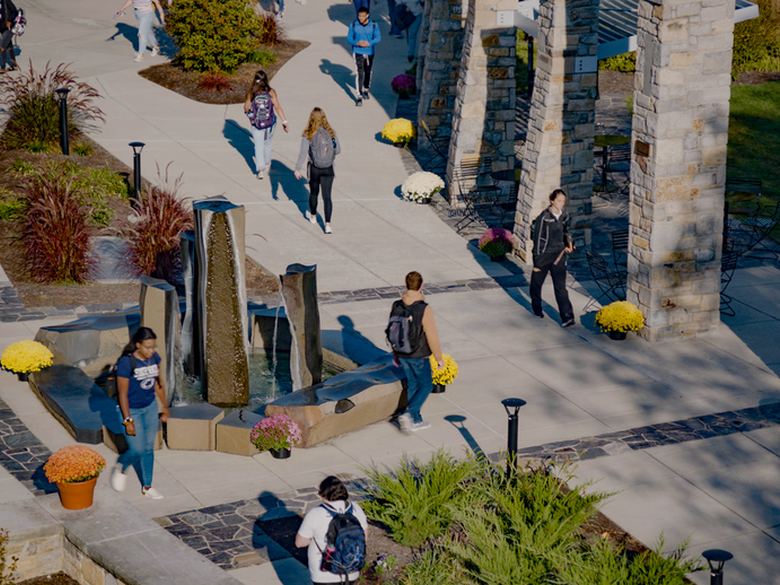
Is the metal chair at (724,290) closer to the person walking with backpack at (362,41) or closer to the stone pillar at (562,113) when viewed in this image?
the stone pillar at (562,113)

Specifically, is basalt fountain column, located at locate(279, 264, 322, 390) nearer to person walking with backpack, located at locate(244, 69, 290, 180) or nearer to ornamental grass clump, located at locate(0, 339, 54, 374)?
ornamental grass clump, located at locate(0, 339, 54, 374)

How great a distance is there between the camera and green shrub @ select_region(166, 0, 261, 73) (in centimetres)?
2309

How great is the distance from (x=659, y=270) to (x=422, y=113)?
31.6 feet

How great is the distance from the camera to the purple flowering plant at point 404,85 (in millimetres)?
24422

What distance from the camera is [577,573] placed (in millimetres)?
7113

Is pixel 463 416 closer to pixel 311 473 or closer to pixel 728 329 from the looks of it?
pixel 311 473

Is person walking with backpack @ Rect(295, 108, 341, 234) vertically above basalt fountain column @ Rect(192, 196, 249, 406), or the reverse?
person walking with backpack @ Rect(295, 108, 341, 234)

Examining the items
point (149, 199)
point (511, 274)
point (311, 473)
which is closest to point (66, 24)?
point (149, 199)

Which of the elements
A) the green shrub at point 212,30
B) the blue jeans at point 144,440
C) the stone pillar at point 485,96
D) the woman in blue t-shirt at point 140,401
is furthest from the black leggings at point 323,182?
the green shrub at point 212,30

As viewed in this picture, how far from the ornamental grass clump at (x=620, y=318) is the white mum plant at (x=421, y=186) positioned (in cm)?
594

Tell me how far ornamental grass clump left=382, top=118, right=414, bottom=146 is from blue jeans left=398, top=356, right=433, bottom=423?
11.5 meters

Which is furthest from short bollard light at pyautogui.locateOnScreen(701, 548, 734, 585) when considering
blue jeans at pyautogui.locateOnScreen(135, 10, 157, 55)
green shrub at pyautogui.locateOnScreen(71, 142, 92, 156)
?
blue jeans at pyautogui.locateOnScreen(135, 10, 157, 55)

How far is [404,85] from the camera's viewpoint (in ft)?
80.1

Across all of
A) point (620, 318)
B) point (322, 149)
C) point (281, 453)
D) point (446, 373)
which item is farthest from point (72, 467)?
point (322, 149)
